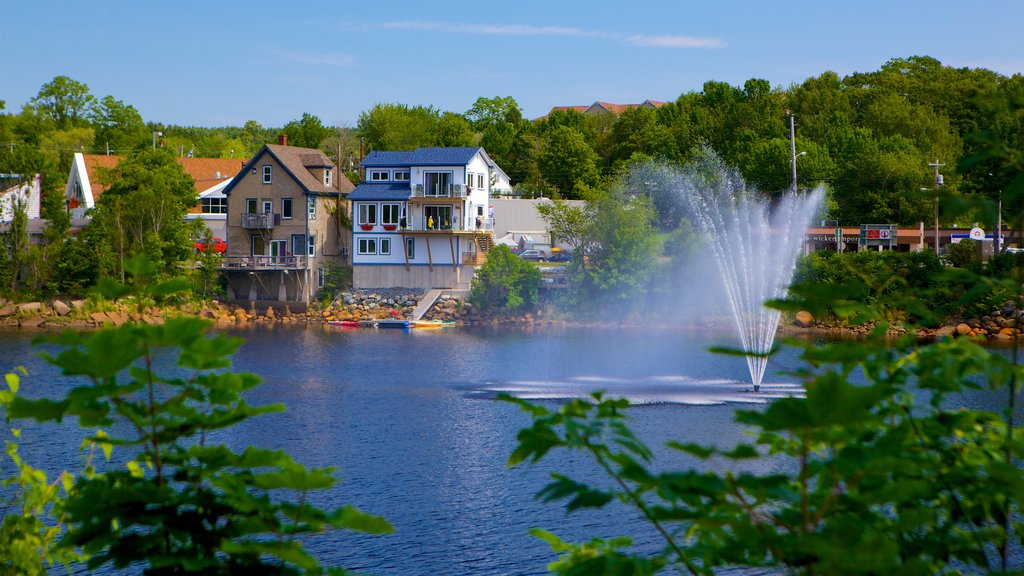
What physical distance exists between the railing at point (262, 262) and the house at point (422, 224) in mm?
3470

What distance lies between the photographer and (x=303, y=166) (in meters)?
66.6

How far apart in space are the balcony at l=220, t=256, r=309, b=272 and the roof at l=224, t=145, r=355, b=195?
4490 millimetres

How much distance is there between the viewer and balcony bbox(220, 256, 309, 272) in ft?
207

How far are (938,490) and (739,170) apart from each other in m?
69.7

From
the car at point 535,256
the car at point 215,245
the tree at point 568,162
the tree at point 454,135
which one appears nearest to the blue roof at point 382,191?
the car at point 215,245

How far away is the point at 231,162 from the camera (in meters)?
86.6

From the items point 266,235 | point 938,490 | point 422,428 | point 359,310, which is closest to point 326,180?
point 266,235

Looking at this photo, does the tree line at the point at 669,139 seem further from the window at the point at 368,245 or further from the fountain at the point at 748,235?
the window at the point at 368,245

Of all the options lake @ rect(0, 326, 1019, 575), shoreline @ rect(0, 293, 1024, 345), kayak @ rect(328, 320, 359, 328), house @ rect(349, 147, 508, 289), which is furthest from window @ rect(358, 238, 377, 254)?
lake @ rect(0, 326, 1019, 575)

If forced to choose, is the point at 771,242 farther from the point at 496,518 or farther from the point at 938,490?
the point at 938,490

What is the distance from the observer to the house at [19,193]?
198 ft

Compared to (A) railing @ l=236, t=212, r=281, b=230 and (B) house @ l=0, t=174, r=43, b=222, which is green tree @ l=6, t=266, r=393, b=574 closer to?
(B) house @ l=0, t=174, r=43, b=222

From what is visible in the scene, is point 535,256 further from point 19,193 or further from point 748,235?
point 19,193

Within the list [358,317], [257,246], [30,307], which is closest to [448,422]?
A: [358,317]
